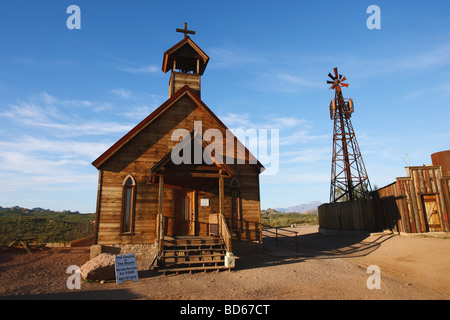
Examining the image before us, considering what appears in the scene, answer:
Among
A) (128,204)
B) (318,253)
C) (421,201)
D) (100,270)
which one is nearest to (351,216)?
(421,201)

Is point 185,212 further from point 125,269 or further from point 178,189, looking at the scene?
point 125,269

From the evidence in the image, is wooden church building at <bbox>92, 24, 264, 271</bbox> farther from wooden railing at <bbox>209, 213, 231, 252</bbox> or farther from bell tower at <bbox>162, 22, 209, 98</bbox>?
bell tower at <bbox>162, 22, 209, 98</bbox>

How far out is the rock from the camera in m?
8.70

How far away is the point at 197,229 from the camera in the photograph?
13664 millimetres

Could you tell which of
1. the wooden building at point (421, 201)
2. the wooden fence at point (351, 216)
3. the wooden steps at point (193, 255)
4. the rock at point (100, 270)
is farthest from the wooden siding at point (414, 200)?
the rock at point (100, 270)

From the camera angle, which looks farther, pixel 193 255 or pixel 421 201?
pixel 421 201

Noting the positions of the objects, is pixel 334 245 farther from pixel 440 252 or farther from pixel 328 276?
pixel 328 276

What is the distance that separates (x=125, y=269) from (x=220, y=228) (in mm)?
4466

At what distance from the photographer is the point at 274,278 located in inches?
355

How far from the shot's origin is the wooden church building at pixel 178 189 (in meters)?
11.5

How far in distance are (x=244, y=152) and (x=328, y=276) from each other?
7.86m

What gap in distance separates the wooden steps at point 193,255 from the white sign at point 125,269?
113cm

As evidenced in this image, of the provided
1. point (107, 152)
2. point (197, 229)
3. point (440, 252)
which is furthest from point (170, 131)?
point (440, 252)

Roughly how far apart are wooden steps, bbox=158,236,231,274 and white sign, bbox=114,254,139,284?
1134mm
